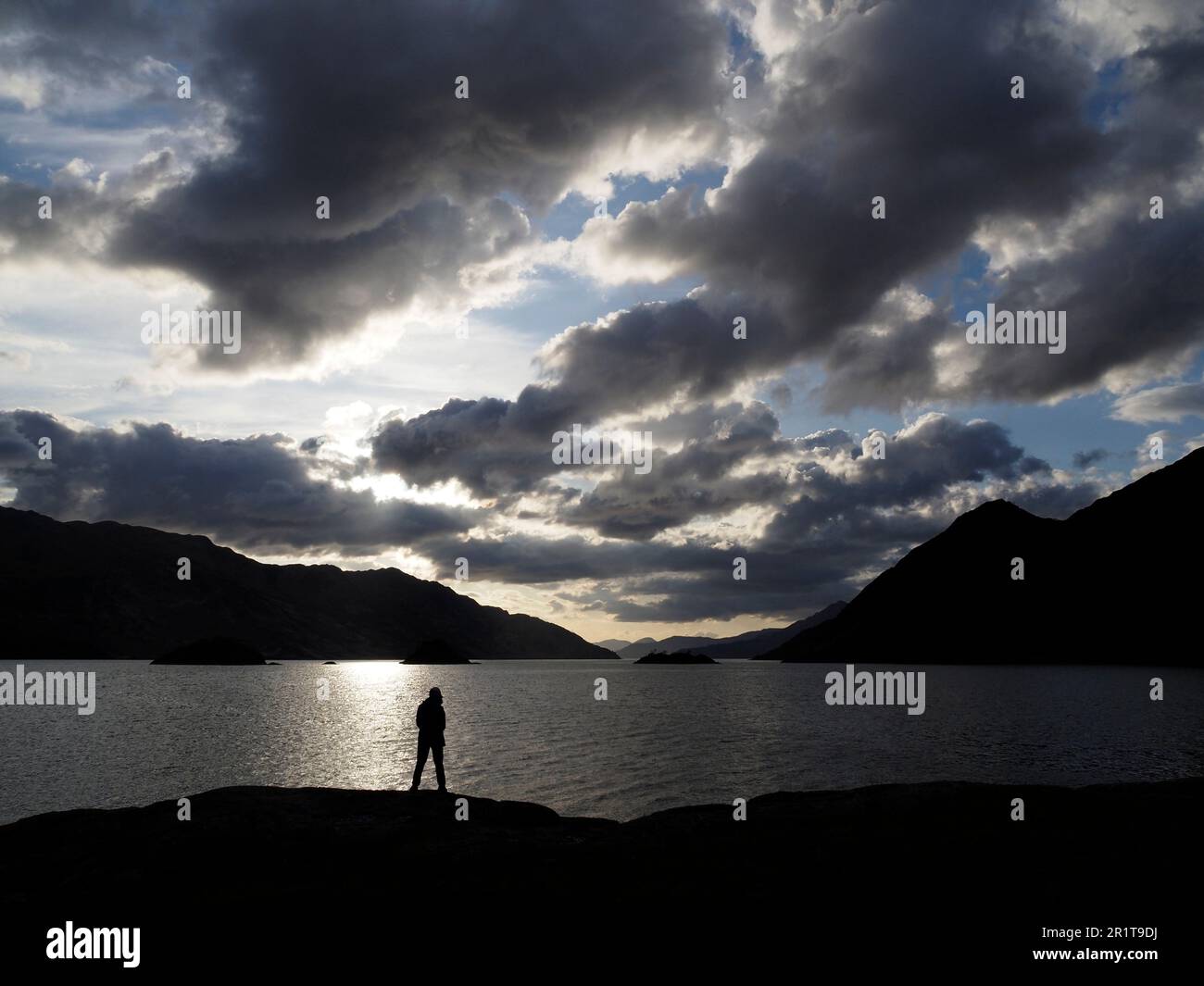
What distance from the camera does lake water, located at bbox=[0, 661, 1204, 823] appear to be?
137 ft

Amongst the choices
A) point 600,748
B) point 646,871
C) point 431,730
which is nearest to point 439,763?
point 431,730

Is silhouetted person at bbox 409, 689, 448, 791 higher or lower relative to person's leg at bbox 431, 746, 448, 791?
higher

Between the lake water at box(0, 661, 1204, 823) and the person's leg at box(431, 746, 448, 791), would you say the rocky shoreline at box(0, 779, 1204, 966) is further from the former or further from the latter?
the lake water at box(0, 661, 1204, 823)

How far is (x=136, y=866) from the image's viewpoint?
610 inches

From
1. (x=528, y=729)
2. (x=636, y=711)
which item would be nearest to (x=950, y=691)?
(x=636, y=711)

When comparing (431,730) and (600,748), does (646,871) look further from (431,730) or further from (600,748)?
(600,748)

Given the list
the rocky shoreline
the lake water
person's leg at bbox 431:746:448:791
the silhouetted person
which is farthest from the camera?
the lake water

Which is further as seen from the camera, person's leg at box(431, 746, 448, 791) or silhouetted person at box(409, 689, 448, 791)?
silhouetted person at box(409, 689, 448, 791)

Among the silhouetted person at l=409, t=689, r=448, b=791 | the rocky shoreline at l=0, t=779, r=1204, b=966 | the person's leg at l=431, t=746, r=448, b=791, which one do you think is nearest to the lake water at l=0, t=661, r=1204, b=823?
the person's leg at l=431, t=746, r=448, b=791

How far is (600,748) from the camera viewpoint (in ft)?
186

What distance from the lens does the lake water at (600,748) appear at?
41.8m

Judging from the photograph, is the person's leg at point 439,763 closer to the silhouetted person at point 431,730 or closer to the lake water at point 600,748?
the silhouetted person at point 431,730
